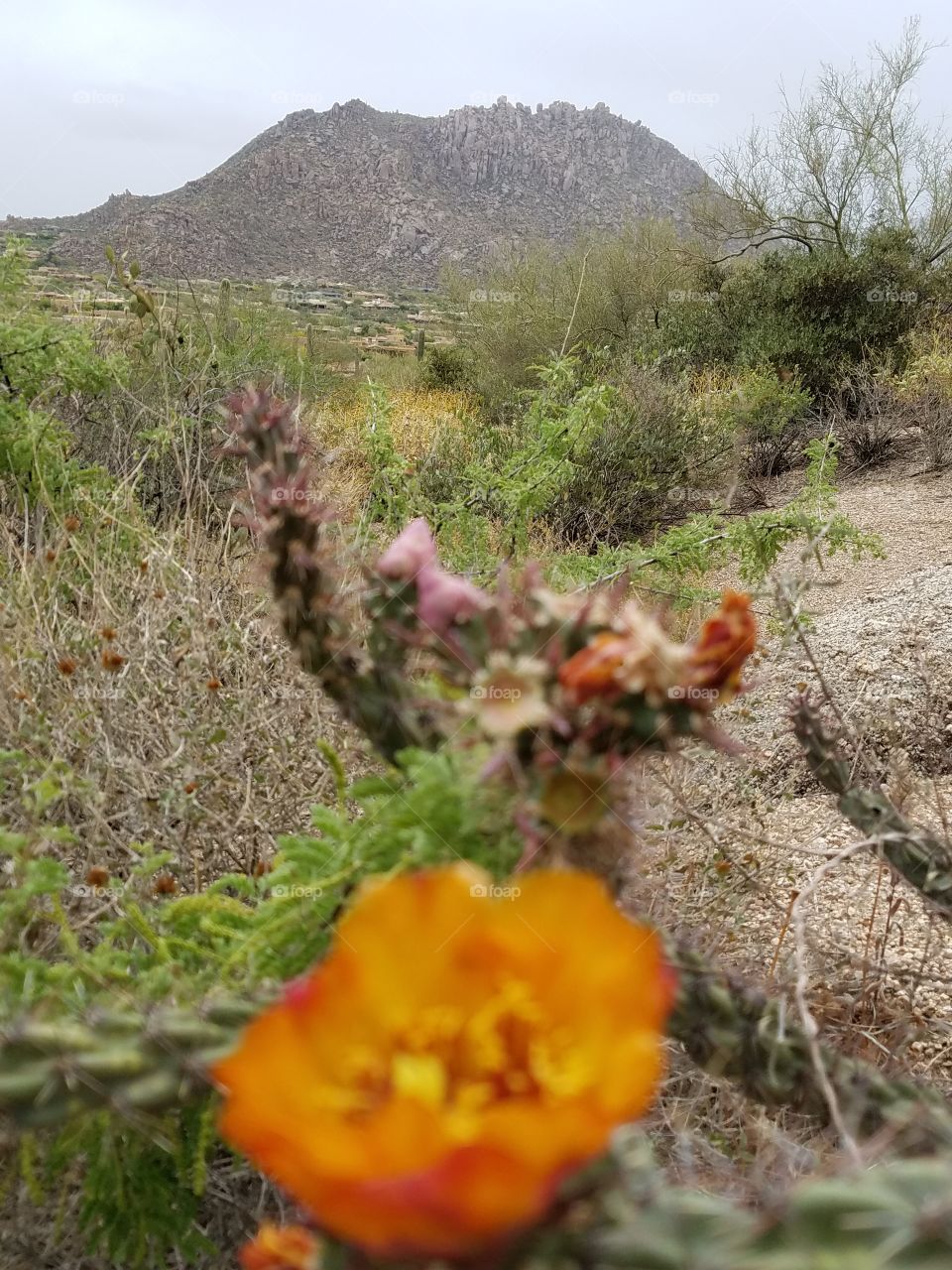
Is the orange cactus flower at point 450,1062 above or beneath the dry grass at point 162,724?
above

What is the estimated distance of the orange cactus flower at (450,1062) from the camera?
1.32 feet

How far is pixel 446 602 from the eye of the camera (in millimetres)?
825

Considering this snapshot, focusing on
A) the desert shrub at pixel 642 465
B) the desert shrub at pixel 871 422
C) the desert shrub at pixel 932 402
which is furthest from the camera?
the desert shrub at pixel 871 422

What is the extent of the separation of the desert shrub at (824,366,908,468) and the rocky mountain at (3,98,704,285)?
8.17 meters

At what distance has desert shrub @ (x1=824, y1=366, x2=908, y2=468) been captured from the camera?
9516mm

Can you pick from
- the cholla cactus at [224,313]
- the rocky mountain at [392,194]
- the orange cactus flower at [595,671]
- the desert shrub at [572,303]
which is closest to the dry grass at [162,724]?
the orange cactus flower at [595,671]

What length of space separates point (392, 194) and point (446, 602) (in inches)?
1962

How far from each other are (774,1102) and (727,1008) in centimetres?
16

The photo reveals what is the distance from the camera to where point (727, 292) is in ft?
42.9

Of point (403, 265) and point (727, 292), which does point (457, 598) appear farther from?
A: point (403, 265)

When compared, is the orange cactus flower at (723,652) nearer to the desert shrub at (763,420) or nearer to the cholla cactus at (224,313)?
the cholla cactus at (224,313)

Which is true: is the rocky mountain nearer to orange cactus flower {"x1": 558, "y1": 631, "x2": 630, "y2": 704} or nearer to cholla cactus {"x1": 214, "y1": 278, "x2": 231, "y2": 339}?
cholla cactus {"x1": 214, "y1": 278, "x2": 231, "y2": 339}

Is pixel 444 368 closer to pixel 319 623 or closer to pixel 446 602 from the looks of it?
pixel 319 623

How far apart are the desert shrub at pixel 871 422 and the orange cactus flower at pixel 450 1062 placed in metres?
9.65
